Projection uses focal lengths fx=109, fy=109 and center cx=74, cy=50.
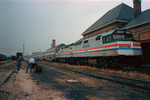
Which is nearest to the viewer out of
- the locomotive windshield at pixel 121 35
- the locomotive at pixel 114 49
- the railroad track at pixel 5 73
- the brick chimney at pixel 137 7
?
the railroad track at pixel 5 73

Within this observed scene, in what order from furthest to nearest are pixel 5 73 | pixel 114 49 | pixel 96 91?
pixel 5 73, pixel 114 49, pixel 96 91

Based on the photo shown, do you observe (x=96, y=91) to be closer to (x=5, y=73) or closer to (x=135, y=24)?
(x=5, y=73)

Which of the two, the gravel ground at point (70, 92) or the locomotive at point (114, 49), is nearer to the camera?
the gravel ground at point (70, 92)

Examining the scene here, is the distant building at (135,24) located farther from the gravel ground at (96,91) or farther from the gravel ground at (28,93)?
the gravel ground at (28,93)

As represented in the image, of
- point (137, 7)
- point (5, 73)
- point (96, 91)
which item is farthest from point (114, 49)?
point (137, 7)

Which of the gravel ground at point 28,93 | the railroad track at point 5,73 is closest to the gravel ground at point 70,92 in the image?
the gravel ground at point 28,93

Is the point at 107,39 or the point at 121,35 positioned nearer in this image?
the point at 121,35

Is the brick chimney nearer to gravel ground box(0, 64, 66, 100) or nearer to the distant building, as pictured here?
the distant building

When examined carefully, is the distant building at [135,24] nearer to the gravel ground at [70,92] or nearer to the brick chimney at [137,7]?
the brick chimney at [137,7]

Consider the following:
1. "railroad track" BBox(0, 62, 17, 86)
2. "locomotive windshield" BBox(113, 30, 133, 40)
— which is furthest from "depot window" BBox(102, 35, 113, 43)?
"railroad track" BBox(0, 62, 17, 86)

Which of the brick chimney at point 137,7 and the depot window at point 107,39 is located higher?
the brick chimney at point 137,7

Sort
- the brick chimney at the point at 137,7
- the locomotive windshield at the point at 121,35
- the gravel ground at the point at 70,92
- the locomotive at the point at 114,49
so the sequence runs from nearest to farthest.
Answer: the gravel ground at the point at 70,92 < the locomotive at the point at 114,49 < the locomotive windshield at the point at 121,35 < the brick chimney at the point at 137,7

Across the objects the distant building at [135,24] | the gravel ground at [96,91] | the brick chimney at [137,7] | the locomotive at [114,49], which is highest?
the brick chimney at [137,7]

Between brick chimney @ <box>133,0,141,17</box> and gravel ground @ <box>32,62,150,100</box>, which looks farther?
brick chimney @ <box>133,0,141,17</box>
